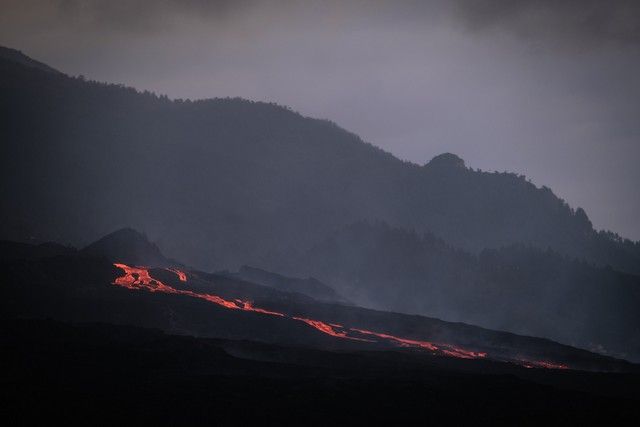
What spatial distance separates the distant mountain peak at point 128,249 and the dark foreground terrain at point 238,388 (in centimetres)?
4376

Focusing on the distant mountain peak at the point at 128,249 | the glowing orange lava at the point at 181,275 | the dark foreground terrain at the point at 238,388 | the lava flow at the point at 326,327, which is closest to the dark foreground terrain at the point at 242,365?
the dark foreground terrain at the point at 238,388

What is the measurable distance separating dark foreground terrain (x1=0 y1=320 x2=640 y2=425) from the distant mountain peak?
43763mm

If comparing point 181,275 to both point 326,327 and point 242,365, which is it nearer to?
point 326,327

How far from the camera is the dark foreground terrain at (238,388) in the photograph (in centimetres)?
4228

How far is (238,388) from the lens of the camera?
153ft

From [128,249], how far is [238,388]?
62.7 m

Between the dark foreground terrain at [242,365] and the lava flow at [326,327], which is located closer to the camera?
→ the dark foreground terrain at [242,365]

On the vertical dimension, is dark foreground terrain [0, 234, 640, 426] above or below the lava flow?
below

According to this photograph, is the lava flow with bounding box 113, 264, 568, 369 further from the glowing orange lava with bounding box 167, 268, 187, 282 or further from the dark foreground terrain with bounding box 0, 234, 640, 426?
the glowing orange lava with bounding box 167, 268, 187, 282

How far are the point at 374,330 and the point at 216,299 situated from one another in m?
18.6

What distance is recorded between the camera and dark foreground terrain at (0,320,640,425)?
42.3 metres

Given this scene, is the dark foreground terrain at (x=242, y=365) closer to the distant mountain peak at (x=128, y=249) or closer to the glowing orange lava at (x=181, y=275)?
the glowing orange lava at (x=181, y=275)

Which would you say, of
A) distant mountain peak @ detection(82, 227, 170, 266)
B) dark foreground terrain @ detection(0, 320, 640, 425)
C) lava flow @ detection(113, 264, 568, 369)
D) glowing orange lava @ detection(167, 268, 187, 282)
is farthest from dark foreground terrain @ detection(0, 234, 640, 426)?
distant mountain peak @ detection(82, 227, 170, 266)

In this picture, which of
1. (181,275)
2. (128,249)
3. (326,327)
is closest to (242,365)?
(326,327)
